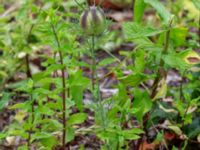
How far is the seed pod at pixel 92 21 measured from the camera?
162 cm

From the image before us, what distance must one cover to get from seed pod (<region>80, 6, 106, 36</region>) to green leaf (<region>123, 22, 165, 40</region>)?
0.23m

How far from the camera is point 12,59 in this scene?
9.08ft

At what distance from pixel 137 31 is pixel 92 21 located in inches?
11.4

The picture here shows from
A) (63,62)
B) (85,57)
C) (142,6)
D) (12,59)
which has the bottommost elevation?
(85,57)

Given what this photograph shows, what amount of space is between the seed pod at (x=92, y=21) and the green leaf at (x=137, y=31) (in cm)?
23

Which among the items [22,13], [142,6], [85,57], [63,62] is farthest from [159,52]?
[85,57]

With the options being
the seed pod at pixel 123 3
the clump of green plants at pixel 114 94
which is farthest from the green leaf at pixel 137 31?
the seed pod at pixel 123 3

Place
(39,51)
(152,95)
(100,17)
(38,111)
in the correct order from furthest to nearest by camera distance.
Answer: (39,51) → (152,95) → (38,111) → (100,17)

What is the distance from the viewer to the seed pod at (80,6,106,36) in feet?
5.33

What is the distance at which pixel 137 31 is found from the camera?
1.87 m

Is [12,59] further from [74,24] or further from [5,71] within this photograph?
[74,24]

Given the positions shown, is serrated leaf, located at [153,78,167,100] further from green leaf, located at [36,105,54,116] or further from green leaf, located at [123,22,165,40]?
green leaf, located at [36,105,54,116]

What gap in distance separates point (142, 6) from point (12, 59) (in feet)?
3.18

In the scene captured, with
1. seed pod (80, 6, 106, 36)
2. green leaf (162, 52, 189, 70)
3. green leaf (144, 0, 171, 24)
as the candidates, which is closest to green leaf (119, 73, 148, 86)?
green leaf (162, 52, 189, 70)
